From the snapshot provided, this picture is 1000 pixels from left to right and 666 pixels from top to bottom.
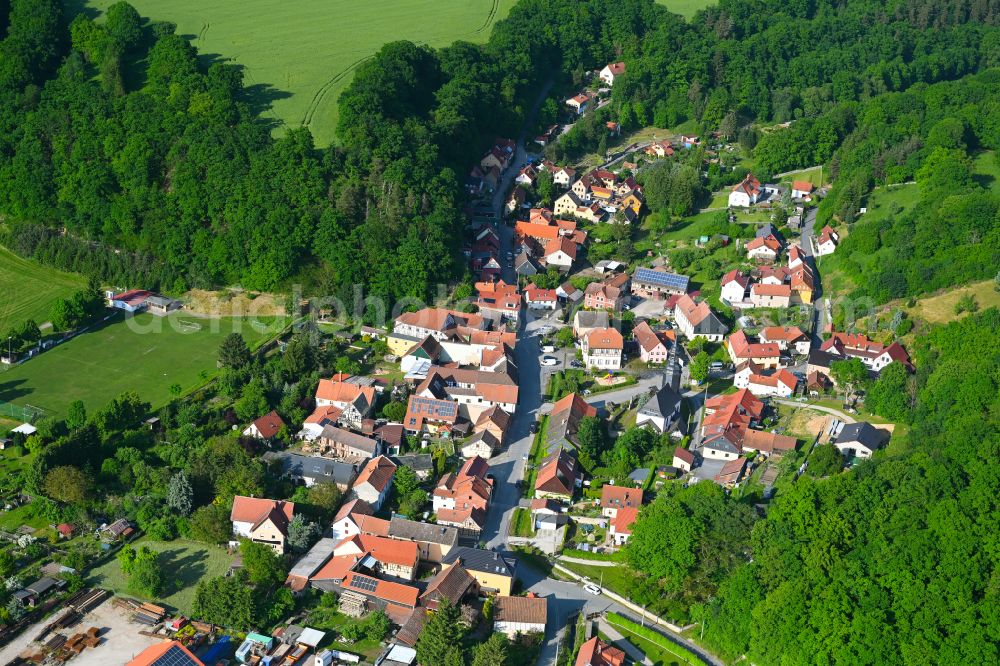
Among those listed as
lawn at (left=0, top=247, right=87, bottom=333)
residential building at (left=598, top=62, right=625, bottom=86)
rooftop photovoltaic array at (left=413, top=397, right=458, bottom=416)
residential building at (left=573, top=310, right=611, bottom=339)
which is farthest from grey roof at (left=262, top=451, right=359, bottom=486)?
residential building at (left=598, top=62, right=625, bottom=86)

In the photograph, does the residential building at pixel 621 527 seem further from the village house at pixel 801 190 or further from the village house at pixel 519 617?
the village house at pixel 801 190

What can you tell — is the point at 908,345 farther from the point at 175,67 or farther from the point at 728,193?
the point at 175,67

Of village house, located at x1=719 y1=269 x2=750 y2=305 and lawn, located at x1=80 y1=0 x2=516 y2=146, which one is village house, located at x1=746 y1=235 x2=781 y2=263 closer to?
village house, located at x1=719 y1=269 x2=750 y2=305

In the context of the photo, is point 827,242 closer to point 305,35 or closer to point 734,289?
point 734,289

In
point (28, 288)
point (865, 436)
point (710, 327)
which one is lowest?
point (865, 436)

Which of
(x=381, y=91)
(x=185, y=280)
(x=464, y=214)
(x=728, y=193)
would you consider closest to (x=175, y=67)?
(x=381, y=91)

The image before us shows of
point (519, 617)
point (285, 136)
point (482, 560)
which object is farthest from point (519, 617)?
point (285, 136)

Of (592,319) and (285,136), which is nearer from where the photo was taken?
(592,319)
